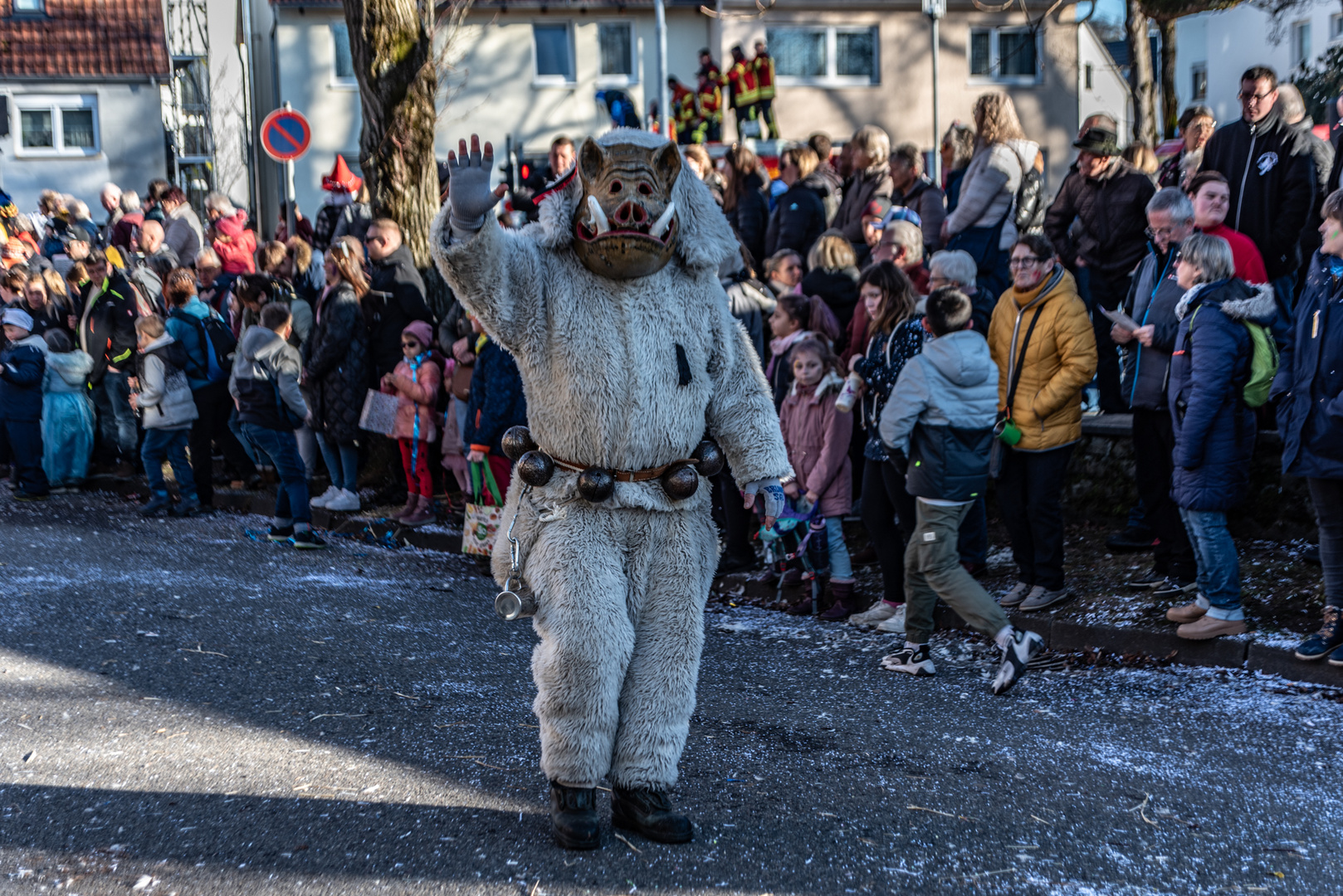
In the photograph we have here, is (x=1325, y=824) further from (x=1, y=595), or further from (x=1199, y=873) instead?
(x=1, y=595)

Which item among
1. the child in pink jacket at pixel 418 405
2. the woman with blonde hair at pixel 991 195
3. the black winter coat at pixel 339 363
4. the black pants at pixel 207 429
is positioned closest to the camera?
the woman with blonde hair at pixel 991 195

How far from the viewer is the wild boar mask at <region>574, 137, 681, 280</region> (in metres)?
4.33

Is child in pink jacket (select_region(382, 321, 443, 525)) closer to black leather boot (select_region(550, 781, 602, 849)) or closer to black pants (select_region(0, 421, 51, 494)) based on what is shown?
black pants (select_region(0, 421, 51, 494))

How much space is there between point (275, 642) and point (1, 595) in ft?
7.18

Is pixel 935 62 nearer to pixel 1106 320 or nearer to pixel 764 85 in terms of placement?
pixel 764 85

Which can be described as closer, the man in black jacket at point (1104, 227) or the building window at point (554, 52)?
the man in black jacket at point (1104, 227)

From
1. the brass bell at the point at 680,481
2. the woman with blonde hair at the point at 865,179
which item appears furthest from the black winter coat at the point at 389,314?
the brass bell at the point at 680,481

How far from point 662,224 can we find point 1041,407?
342 cm

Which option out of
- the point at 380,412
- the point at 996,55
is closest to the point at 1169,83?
the point at 996,55

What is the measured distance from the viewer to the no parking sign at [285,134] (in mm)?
13781

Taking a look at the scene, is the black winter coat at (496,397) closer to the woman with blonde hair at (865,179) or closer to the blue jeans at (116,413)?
the woman with blonde hair at (865,179)

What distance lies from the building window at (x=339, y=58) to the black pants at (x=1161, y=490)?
976 inches

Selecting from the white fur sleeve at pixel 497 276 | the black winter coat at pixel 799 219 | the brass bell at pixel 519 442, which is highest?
the black winter coat at pixel 799 219

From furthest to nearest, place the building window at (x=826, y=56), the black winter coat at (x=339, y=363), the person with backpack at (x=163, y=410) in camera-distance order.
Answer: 1. the building window at (x=826, y=56)
2. the person with backpack at (x=163, y=410)
3. the black winter coat at (x=339, y=363)
